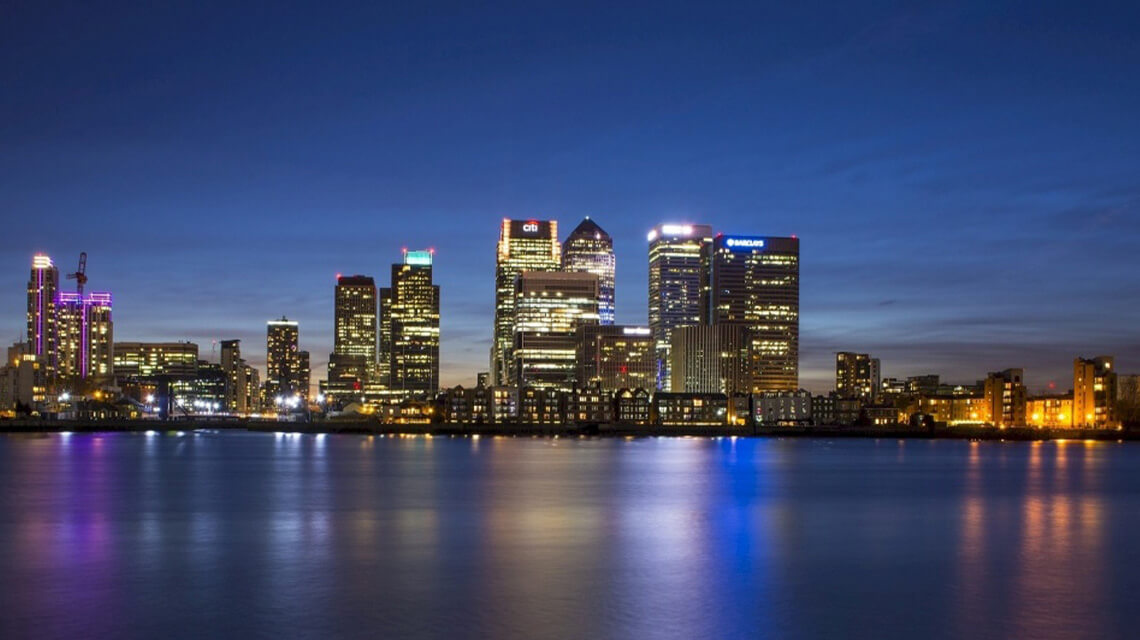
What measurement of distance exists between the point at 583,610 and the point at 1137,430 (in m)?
183

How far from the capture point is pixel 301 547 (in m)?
36.6

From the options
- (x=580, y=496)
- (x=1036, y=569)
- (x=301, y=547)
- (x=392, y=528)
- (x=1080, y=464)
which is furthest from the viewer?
(x=1080, y=464)

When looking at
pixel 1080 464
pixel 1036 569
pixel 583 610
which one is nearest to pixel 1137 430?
pixel 1080 464

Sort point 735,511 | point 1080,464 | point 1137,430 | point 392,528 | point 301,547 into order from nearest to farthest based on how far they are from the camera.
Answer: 1. point 301,547
2. point 392,528
3. point 735,511
4. point 1080,464
5. point 1137,430

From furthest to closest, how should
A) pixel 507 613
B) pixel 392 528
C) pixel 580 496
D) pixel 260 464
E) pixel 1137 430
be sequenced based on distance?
pixel 1137 430, pixel 260 464, pixel 580 496, pixel 392 528, pixel 507 613

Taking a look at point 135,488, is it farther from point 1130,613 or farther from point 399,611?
point 1130,613

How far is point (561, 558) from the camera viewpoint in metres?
34.3

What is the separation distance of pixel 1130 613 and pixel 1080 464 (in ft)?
261

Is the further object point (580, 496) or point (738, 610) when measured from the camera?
point (580, 496)

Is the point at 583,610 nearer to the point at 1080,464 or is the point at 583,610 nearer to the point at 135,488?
the point at 135,488

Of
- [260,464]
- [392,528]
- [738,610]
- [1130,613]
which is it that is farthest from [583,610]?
[260,464]

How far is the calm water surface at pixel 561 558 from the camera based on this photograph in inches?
975

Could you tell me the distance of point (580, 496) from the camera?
5803 cm

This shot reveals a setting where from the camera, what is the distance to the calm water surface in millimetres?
24766
